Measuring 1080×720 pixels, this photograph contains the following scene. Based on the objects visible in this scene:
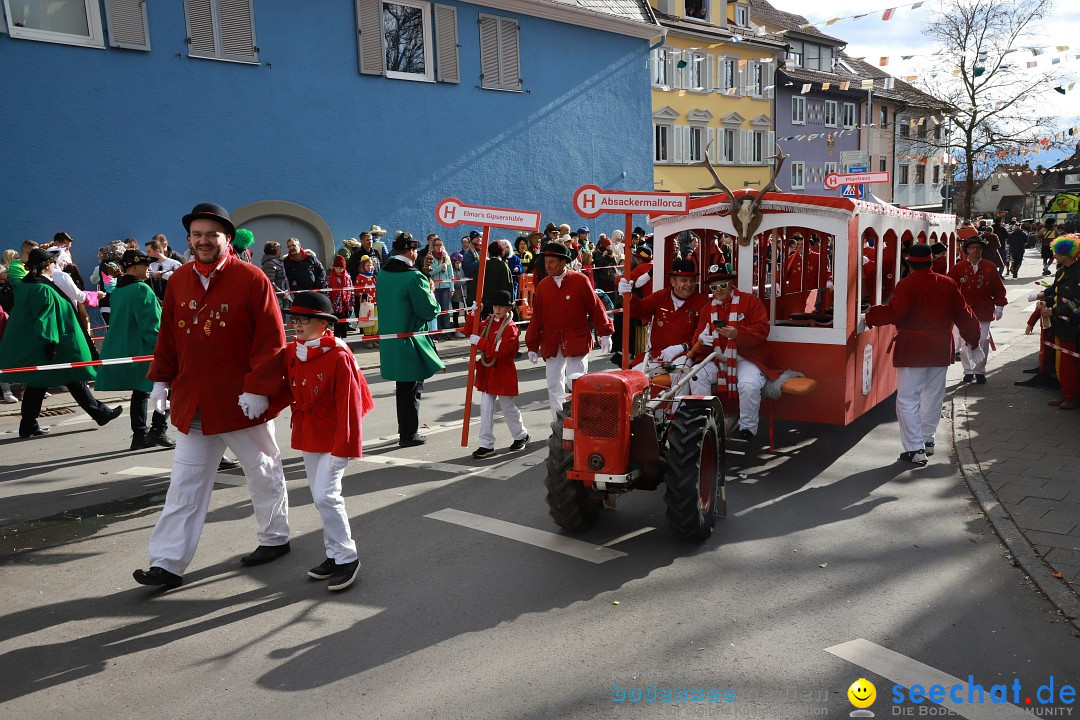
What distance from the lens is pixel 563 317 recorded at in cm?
822

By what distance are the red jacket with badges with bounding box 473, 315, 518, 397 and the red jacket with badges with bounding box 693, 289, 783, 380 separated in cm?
166

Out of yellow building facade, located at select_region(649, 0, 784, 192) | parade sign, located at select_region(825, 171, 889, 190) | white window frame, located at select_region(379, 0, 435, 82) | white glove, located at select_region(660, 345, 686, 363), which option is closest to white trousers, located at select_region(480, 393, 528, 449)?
white glove, located at select_region(660, 345, 686, 363)

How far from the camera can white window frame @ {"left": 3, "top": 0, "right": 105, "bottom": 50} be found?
1368cm

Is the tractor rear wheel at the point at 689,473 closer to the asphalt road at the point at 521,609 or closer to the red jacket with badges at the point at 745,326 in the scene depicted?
the asphalt road at the point at 521,609

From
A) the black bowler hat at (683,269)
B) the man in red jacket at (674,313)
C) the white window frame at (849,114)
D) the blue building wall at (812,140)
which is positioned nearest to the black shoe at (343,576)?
the man in red jacket at (674,313)

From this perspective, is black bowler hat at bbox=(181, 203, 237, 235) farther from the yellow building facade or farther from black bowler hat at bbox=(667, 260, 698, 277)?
the yellow building facade

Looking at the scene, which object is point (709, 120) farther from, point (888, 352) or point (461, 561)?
point (461, 561)

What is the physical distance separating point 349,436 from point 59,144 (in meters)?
12.2

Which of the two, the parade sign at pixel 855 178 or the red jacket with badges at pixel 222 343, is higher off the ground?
the parade sign at pixel 855 178

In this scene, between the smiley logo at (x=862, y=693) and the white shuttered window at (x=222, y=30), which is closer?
the smiley logo at (x=862, y=693)

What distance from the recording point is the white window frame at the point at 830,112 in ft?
147

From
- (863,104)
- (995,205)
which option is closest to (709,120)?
(863,104)

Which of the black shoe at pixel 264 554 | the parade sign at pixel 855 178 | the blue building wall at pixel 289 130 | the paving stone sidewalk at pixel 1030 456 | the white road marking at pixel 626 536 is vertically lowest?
the paving stone sidewalk at pixel 1030 456

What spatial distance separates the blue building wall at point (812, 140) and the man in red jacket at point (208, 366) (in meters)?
39.4
